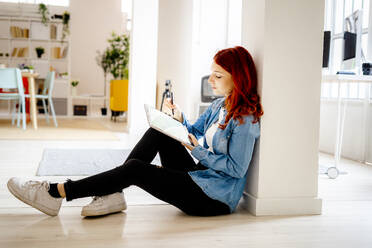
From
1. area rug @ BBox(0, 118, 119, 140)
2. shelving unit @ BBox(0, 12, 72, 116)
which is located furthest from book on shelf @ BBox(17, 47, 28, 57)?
area rug @ BBox(0, 118, 119, 140)

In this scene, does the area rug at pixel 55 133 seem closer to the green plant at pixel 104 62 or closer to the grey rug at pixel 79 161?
the grey rug at pixel 79 161

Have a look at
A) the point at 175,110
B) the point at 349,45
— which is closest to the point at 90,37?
the point at 349,45

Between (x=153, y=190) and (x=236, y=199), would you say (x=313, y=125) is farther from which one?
(x=153, y=190)

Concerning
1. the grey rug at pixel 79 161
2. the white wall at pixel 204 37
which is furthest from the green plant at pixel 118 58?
the grey rug at pixel 79 161

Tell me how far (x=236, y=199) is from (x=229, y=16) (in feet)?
16.9

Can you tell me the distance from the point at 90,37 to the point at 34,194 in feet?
28.5

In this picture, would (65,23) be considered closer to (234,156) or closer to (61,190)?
(61,190)

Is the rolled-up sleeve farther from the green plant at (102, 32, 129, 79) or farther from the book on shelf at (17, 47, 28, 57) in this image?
the book on shelf at (17, 47, 28, 57)

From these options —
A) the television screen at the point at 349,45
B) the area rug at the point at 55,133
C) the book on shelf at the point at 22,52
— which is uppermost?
the book on shelf at the point at 22,52

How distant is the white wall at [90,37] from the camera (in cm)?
1003

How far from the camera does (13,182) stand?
190 cm

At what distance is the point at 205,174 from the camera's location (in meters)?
1.97

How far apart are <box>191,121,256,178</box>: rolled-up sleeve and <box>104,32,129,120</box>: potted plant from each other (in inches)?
239

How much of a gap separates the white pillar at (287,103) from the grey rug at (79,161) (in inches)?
55.5
